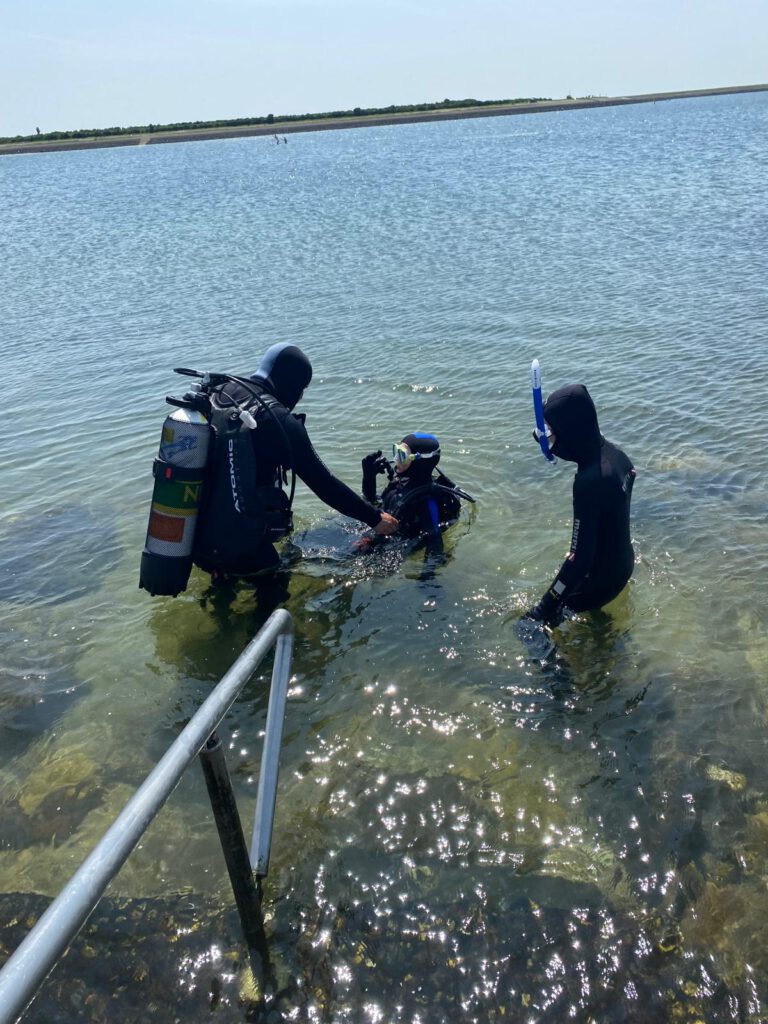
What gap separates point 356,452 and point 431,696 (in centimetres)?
467

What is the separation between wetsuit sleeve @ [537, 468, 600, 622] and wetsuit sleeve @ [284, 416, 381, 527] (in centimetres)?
149

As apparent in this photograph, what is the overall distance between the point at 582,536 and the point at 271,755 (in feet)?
7.99

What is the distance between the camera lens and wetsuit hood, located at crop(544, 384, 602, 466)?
14.8ft

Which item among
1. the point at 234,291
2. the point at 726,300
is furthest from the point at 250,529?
the point at 234,291

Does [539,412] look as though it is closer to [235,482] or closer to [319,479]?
[319,479]

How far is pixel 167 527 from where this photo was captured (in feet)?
15.9

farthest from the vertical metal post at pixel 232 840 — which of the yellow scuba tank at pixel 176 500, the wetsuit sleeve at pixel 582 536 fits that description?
the wetsuit sleeve at pixel 582 536

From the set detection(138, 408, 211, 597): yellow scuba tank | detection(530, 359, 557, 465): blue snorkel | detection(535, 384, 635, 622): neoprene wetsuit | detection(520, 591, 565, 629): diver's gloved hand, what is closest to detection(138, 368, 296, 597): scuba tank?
detection(138, 408, 211, 597): yellow scuba tank

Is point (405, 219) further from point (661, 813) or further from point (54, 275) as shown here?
point (661, 813)

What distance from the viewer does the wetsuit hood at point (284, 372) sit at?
5.23 meters

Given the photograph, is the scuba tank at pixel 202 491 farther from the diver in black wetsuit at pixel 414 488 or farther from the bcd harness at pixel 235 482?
the diver in black wetsuit at pixel 414 488

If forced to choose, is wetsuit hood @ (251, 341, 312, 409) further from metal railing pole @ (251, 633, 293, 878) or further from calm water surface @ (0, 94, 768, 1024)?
metal railing pole @ (251, 633, 293, 878)

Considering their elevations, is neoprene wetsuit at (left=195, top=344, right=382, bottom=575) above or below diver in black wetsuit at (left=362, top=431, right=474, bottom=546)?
above

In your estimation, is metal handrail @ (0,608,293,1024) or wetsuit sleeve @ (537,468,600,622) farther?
wetsuit sleeve @ (537,468,600,622)
